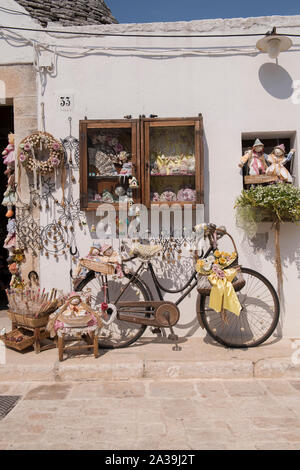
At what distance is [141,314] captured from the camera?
5.10 m

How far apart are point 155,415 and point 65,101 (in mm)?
4118

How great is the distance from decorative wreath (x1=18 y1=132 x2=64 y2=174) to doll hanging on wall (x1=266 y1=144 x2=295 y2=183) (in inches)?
112

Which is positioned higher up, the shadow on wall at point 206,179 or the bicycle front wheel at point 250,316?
the shadow on wall at point 206,179

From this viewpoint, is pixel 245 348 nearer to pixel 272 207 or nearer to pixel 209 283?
pixel 209 283

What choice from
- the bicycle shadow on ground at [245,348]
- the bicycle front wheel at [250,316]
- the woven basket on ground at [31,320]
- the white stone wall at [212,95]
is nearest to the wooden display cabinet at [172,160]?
the white stone wall at [212,95]

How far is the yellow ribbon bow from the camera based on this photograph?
Answer: 4.37 m

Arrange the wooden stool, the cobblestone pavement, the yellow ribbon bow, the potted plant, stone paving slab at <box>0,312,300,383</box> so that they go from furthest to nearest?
the potted plant
the yellow ribbon bow
the wooden stool
stone paving slab at <box>0,312,300,383</box>
the cobblestone pavement

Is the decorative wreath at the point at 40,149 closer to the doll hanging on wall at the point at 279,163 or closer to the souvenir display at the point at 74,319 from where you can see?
the souvenir display at the point at 74,319

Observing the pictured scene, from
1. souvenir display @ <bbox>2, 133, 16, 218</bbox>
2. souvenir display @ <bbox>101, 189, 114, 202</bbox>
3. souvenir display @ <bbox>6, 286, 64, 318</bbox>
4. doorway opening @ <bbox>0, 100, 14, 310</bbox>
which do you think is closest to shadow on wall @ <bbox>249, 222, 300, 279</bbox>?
souvenir display @ <bbox>101, 189, 114, 202</bbox>

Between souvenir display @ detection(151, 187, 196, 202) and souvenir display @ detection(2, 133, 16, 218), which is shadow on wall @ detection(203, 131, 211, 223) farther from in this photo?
souvenir display @ detection(2, 133, 16, 218)

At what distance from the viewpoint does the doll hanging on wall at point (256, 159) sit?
16.4ft

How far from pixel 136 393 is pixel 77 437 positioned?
35.9 inches

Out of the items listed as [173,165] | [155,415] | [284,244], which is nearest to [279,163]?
[284,244]
